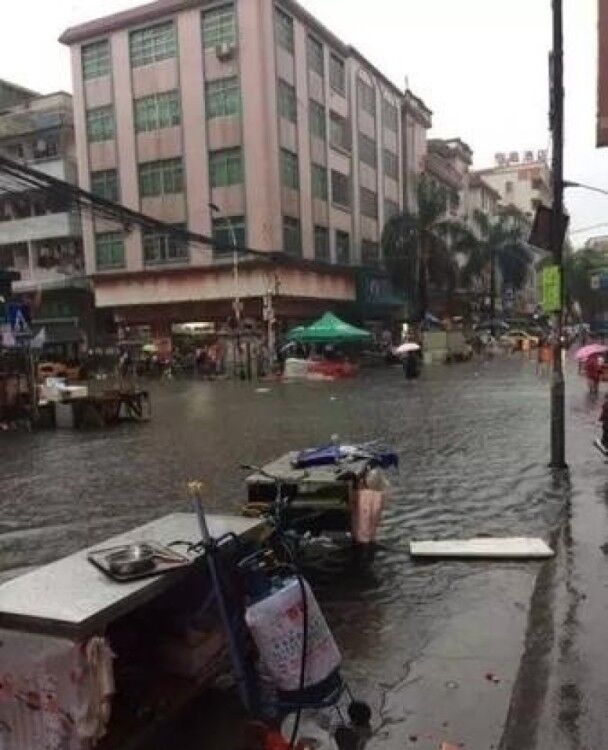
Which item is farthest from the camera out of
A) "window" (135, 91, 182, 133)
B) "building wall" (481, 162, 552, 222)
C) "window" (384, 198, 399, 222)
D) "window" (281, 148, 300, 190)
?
"building wall" (481, 162, 552, 222)

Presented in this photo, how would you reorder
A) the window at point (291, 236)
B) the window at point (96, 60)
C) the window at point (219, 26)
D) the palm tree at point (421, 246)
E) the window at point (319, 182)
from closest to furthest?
1. the window at point (219, 26)
2. the window at point (291, 236)
3. the window at point (96, 60)
4. the window at point (319, 182)
5. the palm tree at point (421, 246)

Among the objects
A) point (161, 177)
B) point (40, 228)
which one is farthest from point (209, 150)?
point (40, 228)

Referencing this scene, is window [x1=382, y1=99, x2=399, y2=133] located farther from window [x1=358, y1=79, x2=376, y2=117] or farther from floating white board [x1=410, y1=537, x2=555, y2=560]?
floating white board [x1=410, y1=537, x2=555, y2=560]

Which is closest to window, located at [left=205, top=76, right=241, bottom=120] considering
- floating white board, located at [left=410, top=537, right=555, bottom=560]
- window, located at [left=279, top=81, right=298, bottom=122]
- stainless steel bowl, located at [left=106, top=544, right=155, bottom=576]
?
window, located at [left=279, top=81, right=298, bottom=122]

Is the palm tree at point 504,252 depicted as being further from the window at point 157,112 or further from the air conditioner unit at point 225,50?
the window at point 157,112

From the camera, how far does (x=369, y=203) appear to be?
193 feet

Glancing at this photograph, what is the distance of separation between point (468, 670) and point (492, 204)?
312 feet

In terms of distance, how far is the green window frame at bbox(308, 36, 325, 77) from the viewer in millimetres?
50406

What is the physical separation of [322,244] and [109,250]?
40.9 feet

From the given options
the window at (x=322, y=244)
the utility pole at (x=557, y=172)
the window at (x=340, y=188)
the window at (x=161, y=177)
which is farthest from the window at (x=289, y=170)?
the utility pole at (x=557, y=172)

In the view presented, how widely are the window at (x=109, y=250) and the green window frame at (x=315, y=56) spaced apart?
1497cm

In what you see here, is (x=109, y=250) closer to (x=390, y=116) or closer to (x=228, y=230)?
(x=228, y=230)

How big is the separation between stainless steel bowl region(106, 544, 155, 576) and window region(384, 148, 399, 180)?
198 feet

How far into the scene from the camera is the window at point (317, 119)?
50.7 m
